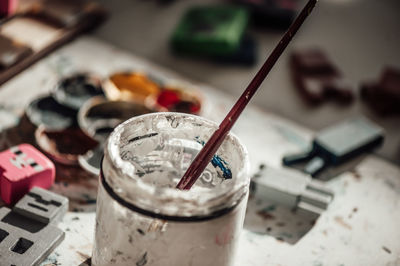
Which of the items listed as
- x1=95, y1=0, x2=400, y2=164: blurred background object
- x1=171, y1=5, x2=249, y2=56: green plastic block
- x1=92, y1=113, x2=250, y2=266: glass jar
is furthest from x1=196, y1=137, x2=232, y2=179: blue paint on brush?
x1=171, y1=5, x2=249, y2=56: green plastic block

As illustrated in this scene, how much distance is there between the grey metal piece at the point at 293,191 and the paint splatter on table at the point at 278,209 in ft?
0.05

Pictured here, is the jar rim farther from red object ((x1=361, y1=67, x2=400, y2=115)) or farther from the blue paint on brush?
red object ((x1=361, y1=67, x2=400, y2=115))

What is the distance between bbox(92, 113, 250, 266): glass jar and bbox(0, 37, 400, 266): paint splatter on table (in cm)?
14

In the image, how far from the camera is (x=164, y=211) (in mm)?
530

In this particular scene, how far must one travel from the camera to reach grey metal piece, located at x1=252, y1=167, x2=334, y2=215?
0.80 m

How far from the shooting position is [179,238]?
21.3 inches

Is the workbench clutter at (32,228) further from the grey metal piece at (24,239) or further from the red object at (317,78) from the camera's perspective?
the red object at (317,78)

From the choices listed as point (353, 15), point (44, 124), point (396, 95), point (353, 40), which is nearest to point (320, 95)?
point (396, 95)

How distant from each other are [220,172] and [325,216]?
241 mm

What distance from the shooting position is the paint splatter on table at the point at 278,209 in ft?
2.41

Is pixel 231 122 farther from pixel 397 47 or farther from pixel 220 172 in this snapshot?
pixel 397 47

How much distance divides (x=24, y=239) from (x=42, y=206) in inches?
2.1

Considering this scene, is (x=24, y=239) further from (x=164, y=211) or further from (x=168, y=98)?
(x=168, y=98)

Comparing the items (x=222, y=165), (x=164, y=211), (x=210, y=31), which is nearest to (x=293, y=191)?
(x=222, y=165)
